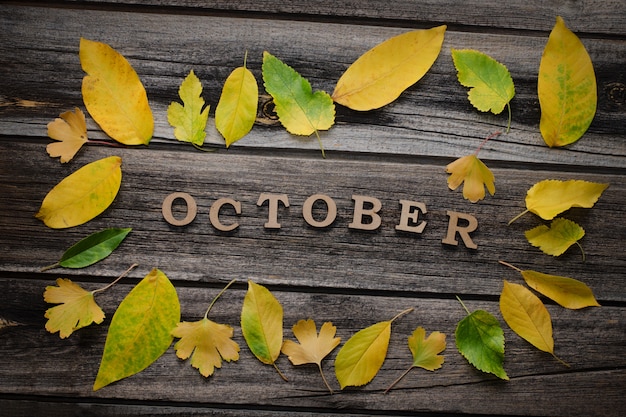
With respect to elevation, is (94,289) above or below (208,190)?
below

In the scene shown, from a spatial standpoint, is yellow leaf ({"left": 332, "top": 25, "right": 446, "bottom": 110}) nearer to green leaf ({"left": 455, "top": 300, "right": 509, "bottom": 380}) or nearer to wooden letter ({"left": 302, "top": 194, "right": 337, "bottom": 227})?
wooden letter ({"left": 302, "top": 194, "right": 337, "bottom": 227})

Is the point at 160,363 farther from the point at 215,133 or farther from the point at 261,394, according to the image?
the point at 215,133

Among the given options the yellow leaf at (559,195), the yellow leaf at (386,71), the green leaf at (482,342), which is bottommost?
the green leaf at (482,342)

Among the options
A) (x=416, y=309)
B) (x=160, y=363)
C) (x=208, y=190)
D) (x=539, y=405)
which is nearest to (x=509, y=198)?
(x=416, y=309)

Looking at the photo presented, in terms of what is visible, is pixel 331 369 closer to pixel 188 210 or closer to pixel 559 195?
pixel 188 210

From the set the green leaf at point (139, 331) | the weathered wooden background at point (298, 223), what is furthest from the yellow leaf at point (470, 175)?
the green leaf at point (139, 331)

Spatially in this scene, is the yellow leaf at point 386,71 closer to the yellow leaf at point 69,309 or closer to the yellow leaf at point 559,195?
Answer: the yellow leaf at point 559,195

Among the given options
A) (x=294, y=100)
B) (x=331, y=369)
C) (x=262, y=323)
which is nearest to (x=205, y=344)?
(x=262, y=323)
